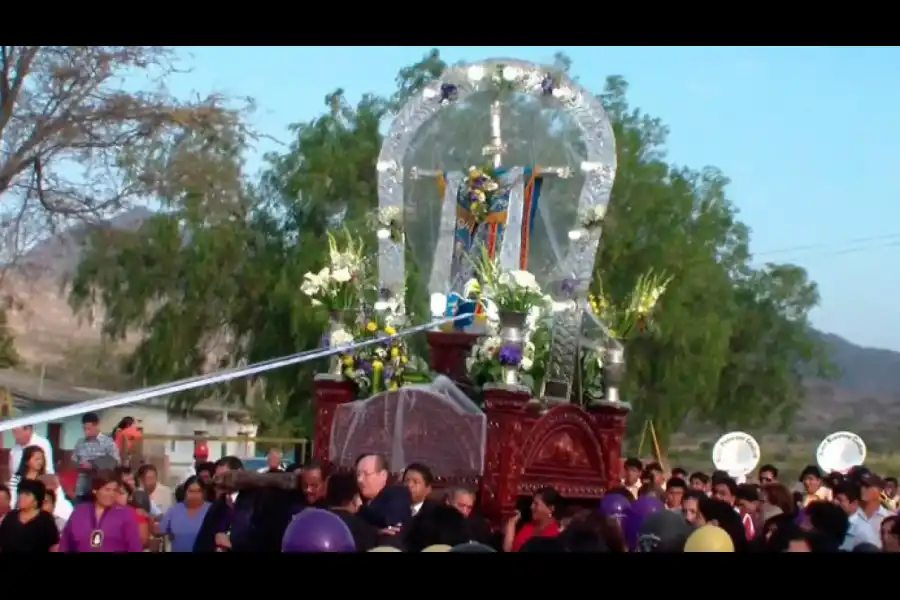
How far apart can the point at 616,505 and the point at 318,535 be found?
3873mm

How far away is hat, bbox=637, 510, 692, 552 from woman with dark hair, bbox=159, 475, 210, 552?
379cm

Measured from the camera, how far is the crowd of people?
251 inches

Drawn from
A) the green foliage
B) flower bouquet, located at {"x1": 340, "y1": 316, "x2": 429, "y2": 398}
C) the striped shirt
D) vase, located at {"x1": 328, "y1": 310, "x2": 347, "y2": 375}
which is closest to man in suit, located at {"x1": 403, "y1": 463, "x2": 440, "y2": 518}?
flower bouquet, located at {"x1": 340, "y1": 316, "x2": 429, "y2": 398}

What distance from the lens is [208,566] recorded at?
506 centimetres

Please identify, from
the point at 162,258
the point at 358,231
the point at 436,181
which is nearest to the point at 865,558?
the point at 436,181

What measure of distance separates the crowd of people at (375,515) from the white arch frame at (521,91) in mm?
2275

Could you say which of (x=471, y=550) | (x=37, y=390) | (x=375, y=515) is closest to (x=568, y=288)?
(x=375, y=515)

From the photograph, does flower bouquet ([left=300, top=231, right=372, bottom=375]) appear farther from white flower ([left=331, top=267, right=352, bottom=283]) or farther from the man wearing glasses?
the man wearing glasses

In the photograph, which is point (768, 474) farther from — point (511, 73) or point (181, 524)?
point (181, 524)

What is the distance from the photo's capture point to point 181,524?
997cm

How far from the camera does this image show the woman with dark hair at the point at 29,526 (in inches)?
306

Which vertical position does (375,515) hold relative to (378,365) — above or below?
below

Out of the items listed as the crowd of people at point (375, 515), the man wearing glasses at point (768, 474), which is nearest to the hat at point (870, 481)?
the crowd of people at point (375, 515)

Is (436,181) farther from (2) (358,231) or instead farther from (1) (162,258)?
(1) (162,258)
